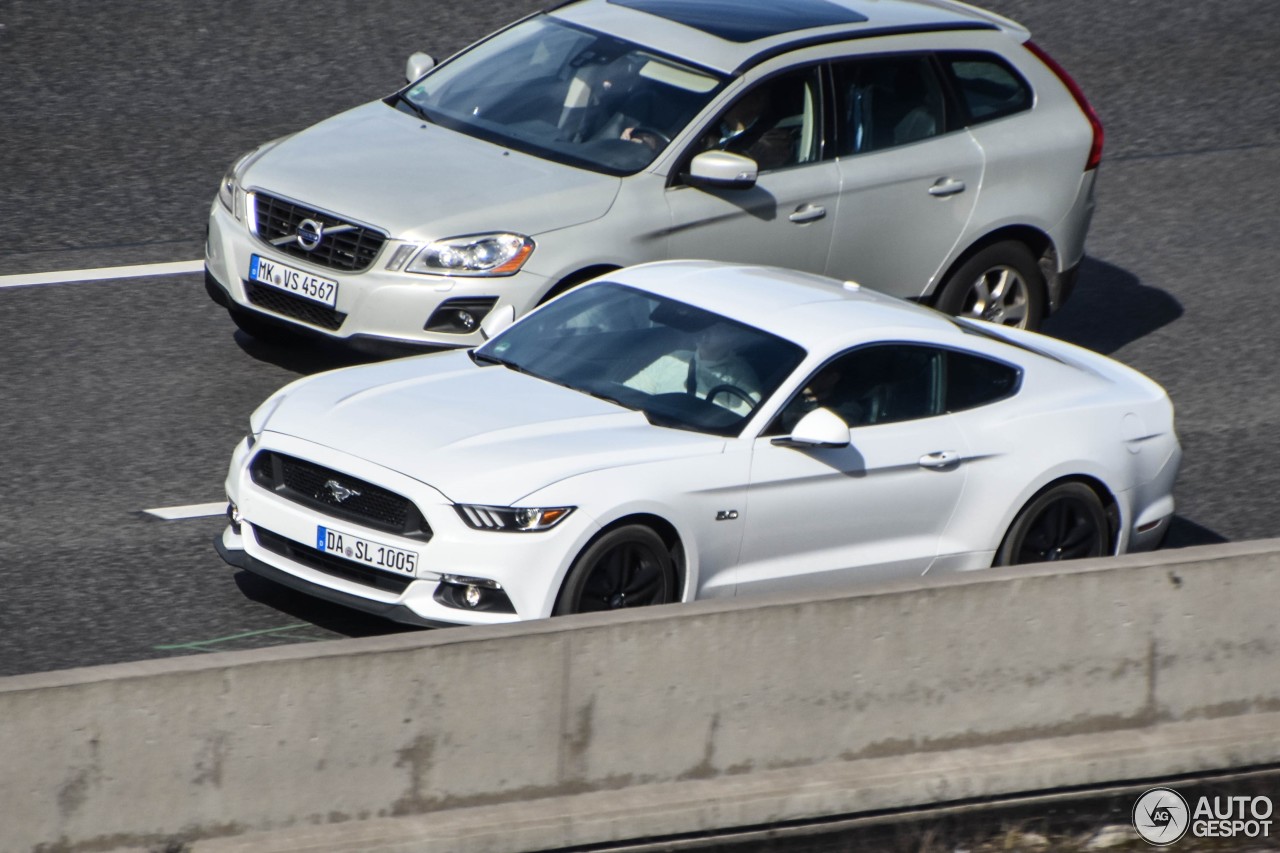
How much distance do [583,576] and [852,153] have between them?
4.33 metres

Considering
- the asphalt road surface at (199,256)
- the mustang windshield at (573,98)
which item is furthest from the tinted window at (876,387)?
the mustang windshield at (573,98)

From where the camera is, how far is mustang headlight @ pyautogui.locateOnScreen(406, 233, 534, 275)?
384 inches

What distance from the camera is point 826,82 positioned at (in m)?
10.9

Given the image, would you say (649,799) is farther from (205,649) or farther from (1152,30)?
(1152,30)

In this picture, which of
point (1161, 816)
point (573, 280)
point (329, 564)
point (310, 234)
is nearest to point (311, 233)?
point (310, 234)

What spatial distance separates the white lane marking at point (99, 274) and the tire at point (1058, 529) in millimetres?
5582

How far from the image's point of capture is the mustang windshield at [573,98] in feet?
34.6

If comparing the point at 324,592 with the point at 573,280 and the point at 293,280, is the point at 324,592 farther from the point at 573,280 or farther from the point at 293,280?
the point at 573,280

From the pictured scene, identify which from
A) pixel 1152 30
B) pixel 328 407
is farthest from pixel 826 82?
pixel 1152 30

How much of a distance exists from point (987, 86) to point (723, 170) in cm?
212

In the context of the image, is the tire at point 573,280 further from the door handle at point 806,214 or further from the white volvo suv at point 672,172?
the door handle at point 806,214

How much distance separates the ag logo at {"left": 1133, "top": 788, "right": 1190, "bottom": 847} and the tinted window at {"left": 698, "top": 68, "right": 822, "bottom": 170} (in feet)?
15.0

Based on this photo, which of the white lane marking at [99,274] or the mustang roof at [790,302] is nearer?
the mustang roof at [790,302]

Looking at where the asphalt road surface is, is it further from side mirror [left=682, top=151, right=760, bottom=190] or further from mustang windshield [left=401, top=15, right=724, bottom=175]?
side mirror [left=682, top=151, right=760, bottom=190]
